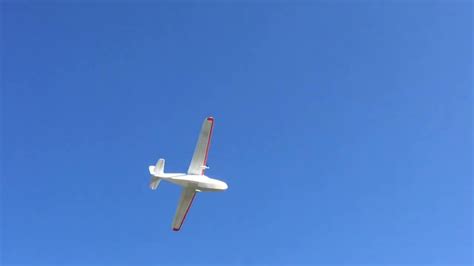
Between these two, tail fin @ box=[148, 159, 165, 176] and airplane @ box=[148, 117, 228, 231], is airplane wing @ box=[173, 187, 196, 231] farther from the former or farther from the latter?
tail fin @ box=[148, 159, 165, 176]

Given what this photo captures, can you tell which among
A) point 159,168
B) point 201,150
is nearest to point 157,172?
point 159,168

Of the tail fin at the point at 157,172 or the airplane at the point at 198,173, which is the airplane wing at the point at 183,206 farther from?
the tail fin at the point at 157,172

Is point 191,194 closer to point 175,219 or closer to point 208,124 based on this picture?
point 175,219

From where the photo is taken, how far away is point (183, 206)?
64938 mm

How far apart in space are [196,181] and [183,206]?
6538 millimetres

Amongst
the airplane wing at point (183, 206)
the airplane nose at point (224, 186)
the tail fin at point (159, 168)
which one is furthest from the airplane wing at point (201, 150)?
the tail fin at point (159, 168)

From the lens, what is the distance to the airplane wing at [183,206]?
63.5m

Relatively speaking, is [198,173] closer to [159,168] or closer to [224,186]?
[224,186]

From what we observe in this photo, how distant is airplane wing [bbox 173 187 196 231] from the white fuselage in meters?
1.76

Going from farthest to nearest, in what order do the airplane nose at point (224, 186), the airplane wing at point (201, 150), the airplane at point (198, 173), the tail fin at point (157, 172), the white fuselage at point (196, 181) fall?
the airplane nose at point (224, 186) < the airplane wing at point (201, 150) < the tail fin at point (157, 172) < the airplane at point (198, 173) < the white fuselage at point (196, 181)

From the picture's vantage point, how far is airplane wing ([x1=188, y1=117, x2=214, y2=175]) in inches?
2398

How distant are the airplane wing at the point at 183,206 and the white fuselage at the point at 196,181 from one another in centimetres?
176

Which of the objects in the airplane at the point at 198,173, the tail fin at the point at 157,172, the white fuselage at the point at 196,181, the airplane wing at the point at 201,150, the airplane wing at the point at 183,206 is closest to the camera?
the white fuselage at the point at 196,181

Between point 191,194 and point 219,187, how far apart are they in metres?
4.23
